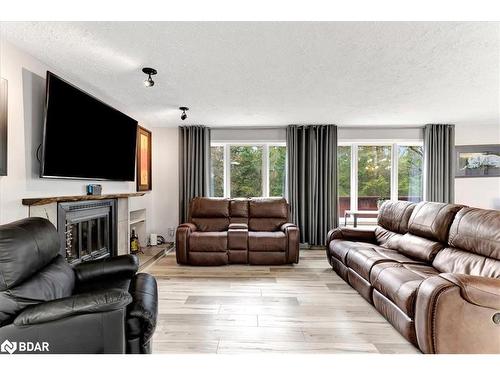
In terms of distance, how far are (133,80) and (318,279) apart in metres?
3.07

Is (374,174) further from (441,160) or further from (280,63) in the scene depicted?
(280,63)

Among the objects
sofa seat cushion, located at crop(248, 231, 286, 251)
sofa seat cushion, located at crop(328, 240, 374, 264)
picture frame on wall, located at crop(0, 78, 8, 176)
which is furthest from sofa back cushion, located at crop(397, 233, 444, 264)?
picture frame on wall, located at crop(0, 78, 8, 176)

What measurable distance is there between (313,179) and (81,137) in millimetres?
3582

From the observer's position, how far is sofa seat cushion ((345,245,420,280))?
2.45 m

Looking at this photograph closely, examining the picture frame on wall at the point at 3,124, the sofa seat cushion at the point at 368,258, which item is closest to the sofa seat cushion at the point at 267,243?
the sofa seat cushion at the point at 368,258

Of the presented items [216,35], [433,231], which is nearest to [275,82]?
[216,35]

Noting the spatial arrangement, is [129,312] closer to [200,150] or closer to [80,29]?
[80,29]

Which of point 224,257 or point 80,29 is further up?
point 80,29

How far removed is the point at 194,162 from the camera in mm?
4832

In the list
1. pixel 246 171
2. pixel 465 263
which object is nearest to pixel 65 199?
pixel 246 171

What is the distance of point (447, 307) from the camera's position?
1.49 meters

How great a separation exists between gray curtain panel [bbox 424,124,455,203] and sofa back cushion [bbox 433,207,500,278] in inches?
111

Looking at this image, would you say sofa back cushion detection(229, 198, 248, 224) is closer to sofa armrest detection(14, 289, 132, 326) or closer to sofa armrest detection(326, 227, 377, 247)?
sofa armrest detection(326, 227, 377, 247)

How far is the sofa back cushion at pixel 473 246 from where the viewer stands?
1.89 meters
